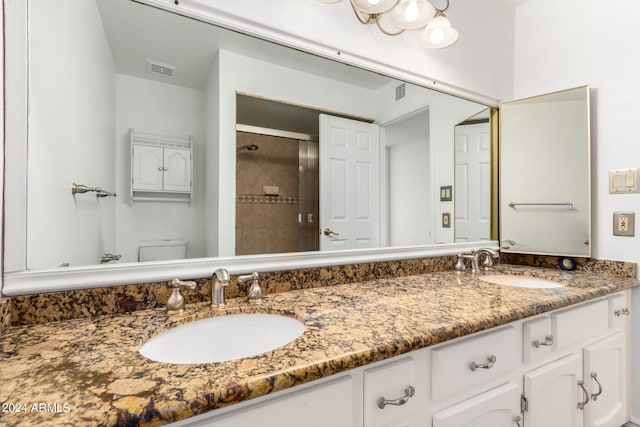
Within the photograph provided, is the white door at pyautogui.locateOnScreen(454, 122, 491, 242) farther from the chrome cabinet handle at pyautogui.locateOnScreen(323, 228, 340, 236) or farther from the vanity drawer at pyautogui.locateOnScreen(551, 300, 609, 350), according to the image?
the chrome cabinet handle at pyautogui.locateOnScreen(323, 228, 340, 236)

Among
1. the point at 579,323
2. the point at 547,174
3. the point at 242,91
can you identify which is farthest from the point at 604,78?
the point at 242,91

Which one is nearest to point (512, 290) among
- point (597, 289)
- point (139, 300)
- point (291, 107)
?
point (597, 289)

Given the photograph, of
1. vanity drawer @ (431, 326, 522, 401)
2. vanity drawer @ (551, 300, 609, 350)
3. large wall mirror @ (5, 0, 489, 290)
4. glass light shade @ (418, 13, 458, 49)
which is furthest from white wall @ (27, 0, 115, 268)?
vanity drawer @ (551, 300, 609, 350)

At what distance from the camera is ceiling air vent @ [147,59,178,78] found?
0.97 metres

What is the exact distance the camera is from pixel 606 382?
1298 millimetres

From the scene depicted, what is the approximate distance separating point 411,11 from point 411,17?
22 mm

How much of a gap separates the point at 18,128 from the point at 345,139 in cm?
109

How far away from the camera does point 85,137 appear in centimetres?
95

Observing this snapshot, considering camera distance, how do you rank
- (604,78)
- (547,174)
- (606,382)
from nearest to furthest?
1. (606,382)
2. (604,78)
3. (547,174)

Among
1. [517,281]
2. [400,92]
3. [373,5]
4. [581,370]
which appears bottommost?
[581,370]

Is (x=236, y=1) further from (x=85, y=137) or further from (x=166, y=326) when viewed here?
(x=166, y=326)

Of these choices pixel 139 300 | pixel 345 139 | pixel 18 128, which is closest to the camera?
pixel 18 128

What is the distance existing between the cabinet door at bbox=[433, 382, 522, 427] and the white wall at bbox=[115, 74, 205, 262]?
0.88 m

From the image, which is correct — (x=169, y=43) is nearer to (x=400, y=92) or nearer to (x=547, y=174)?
(x=400, y=92)
